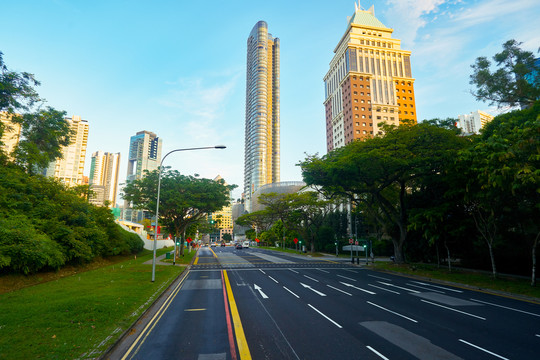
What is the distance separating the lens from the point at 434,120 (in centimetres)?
3128

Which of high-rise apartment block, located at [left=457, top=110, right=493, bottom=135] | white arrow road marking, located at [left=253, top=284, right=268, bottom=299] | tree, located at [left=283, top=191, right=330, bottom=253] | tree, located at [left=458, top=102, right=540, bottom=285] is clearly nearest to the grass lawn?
white arrow road marking, located at [left=253, top=284, right=268, bottom=299]

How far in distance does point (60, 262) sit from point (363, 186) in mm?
30832

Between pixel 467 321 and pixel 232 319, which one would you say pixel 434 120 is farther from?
pixel 232 319

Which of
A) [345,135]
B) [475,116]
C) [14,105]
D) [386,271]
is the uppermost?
[475,116]

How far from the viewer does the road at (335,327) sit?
27.6 feet

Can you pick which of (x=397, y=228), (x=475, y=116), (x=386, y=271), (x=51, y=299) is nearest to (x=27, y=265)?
(x=51, y=299)

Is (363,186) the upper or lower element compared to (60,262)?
upper

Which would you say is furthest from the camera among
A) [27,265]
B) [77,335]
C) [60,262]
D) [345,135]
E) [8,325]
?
[345,135]

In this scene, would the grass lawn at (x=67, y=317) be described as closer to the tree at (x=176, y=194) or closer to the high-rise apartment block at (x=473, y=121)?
the tree at (x=176, y=194)

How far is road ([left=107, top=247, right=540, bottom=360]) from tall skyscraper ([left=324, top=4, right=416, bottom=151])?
10118cm

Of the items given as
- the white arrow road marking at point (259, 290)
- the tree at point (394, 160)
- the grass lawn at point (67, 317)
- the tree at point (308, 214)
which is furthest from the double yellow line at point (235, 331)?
the tree at point (308, 214)

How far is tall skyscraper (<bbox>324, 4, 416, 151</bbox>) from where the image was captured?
11369 centimetres

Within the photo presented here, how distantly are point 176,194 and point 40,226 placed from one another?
17105 mm

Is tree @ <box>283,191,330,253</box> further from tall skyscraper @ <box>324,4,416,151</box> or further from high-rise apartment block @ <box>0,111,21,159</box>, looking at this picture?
tall skyscraper @ <box>324,4,416,151</box>
